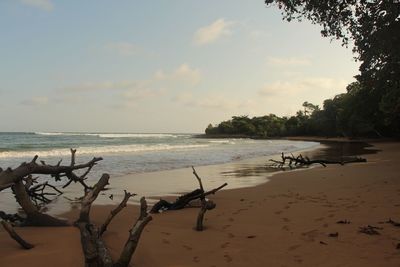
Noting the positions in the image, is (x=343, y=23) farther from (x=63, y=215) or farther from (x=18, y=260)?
(x=18, y=260)

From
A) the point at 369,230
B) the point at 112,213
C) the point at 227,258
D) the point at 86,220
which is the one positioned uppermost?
the point at 112,213

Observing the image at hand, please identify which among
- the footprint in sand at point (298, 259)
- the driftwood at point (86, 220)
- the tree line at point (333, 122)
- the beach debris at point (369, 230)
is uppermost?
the tree line at point (333, 122)

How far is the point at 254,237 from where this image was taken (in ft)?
21.7

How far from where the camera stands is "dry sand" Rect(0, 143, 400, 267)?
537cm

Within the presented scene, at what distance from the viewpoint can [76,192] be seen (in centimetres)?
1346

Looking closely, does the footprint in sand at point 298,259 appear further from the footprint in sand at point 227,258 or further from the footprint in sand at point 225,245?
the footprint in sand at point 225,245

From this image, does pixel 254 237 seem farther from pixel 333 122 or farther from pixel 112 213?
pixel 333 122

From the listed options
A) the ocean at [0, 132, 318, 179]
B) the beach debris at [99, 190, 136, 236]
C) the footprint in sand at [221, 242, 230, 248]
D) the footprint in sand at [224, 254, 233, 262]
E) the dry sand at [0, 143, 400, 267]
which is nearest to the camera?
the beach debris at [99, 190, 136, 236]

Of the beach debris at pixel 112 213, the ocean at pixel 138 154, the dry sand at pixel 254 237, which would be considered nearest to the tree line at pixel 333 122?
the ocean at pixel 138 154

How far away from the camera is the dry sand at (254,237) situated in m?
5.37

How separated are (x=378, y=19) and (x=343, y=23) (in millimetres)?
1331

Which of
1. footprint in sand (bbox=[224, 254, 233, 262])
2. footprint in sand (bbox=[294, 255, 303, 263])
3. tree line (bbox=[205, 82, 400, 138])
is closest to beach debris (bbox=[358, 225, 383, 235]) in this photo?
footprint in sand (bbox=[294, 255, 303, 263])

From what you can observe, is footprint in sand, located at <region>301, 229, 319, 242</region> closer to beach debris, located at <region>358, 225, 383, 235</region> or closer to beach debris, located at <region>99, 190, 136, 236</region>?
beach debris, located at <region>358, 225, 383, 235</region>

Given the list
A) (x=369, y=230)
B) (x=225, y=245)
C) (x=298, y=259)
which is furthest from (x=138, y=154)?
(x=298, y=259)
